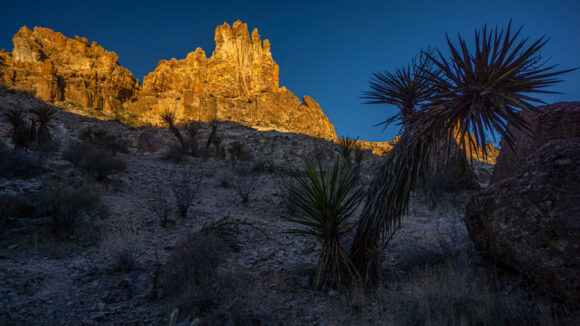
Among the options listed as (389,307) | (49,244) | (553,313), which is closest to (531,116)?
(553,313)

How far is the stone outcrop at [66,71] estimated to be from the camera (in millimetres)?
44188

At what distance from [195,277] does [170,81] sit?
7138 cm

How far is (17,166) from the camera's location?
727 cm

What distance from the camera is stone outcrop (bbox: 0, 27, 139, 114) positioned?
44.2 m

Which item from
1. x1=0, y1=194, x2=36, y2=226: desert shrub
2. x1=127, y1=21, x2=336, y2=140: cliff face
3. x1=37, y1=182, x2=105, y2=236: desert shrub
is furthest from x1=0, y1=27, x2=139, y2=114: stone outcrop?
x1=37, y1=182, x2=105, y2=236: desert shrub

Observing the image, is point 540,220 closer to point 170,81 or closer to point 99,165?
point 99,165

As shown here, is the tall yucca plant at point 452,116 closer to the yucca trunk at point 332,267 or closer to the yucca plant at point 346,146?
the yucca trunk at point 332,267

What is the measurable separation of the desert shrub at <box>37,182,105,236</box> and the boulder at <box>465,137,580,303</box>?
7079 mm

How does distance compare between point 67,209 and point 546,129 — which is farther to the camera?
point 67,209

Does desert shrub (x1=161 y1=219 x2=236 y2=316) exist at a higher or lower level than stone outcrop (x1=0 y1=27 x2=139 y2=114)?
lower

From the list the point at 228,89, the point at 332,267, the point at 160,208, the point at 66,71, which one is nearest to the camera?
the point at 332,267

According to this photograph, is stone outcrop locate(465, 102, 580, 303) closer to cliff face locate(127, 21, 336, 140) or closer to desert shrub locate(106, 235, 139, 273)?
desert shrub locate(106, 235, 139, 273)

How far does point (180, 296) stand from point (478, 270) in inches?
157

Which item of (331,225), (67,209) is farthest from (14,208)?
(331,225)
